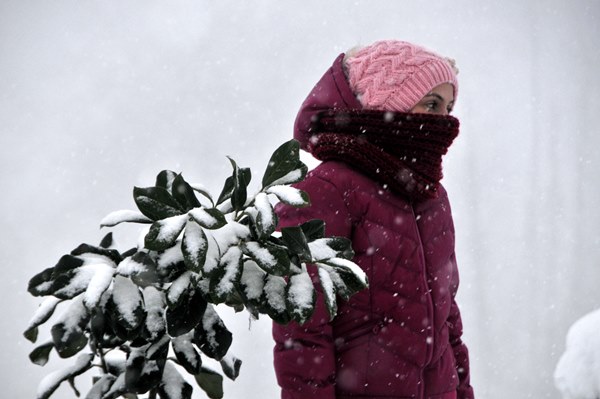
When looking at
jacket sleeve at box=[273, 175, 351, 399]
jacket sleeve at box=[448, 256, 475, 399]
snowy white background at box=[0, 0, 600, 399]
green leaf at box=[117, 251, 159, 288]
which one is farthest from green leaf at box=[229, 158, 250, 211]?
snowy white background at box=[0, 0, 600, 399]

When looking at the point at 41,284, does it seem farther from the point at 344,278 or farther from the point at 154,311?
the point at 344,278

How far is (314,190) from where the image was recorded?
1.15 metres

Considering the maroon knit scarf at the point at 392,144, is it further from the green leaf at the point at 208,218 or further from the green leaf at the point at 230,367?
the green leaf at the point at 208,218

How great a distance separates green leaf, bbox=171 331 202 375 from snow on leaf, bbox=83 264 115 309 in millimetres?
148

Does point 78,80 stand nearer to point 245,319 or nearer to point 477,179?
point 245,319

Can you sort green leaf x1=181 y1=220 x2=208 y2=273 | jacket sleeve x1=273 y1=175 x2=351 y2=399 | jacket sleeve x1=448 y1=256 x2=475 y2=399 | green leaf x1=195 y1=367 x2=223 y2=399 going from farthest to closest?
jacket sleeve x1=448 y1=256 x2=475 y2=399 → jacket sleeve x1=273 y1=175 x2=351 y2=399 → green leaf x1=195 y1=367 x2=223 y2=399 → green leaf x1=181 y1=220 x2=208 y2=273

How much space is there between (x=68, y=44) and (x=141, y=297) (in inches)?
97.6

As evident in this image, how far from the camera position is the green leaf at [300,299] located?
59 cm

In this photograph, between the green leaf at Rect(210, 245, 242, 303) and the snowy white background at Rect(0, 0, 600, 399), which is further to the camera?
the snowy white background at Rect(0, 0, 600, 399)

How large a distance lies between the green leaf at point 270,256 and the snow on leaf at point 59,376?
0.98ft

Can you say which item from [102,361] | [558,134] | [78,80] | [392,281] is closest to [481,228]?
[558,134]

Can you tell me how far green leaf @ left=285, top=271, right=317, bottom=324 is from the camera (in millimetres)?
593

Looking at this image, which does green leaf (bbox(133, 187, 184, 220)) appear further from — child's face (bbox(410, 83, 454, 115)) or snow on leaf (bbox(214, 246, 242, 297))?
child's face (bbox(410, 83, 454, 115))

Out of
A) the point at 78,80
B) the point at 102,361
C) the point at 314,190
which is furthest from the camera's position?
the point at 78,80
